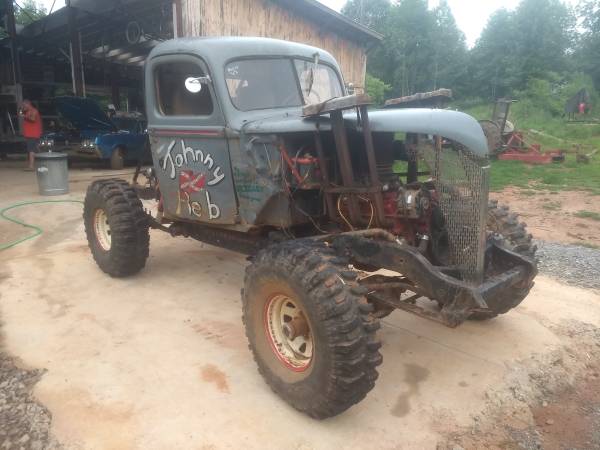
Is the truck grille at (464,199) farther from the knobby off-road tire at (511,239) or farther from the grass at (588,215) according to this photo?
the grass at (588,215)

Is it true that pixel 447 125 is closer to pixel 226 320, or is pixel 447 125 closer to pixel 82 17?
pixel 226 320

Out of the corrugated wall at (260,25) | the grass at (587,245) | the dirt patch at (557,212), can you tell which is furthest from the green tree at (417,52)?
the grass at (587,245)

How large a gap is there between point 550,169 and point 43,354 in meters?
12.7

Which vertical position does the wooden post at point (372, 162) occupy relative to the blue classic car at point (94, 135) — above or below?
below

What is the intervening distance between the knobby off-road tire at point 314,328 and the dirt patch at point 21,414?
1258 millimetres

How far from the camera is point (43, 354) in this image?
3.52 meters

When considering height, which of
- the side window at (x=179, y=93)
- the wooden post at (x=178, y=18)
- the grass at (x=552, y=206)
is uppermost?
the wooden post at (x=178, y=18)

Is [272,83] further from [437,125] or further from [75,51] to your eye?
[75,51]

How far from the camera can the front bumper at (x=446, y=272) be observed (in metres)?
2.71

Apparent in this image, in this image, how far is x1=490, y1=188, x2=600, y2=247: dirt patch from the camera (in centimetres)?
701

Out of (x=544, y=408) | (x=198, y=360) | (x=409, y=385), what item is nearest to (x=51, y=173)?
(x=198, y=360)

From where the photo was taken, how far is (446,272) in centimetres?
303

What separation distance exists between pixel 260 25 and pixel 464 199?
8.10m

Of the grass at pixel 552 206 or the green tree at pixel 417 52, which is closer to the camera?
the grass at pixel 552 206
